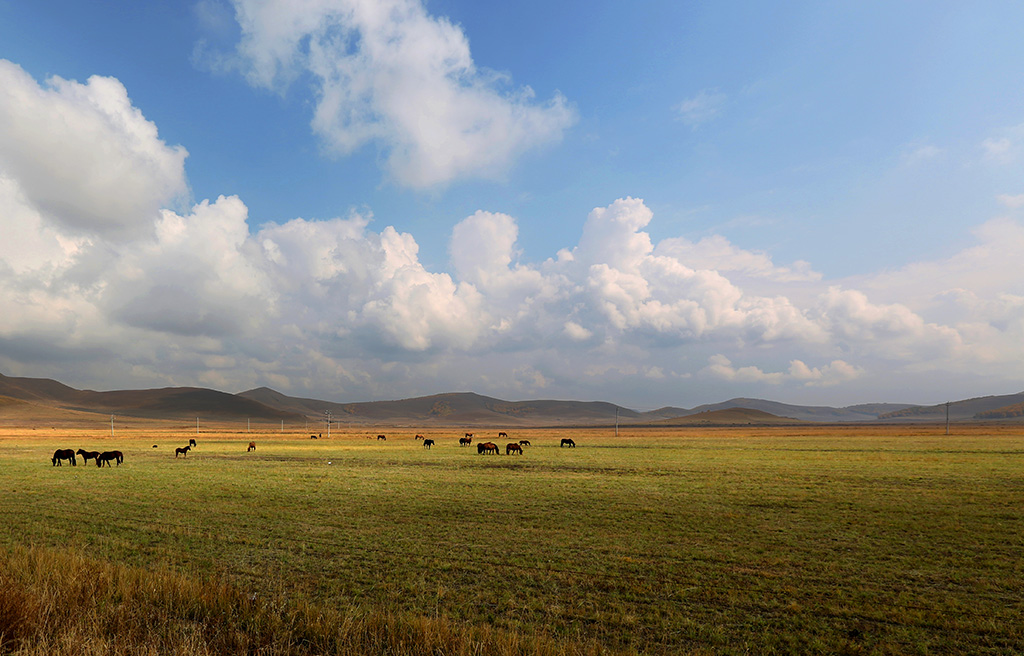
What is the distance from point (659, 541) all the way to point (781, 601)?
15.0 ft

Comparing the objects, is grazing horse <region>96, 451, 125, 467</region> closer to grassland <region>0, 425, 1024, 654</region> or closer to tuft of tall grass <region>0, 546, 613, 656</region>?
grassland <region>0, 425, 1024, 654</region>

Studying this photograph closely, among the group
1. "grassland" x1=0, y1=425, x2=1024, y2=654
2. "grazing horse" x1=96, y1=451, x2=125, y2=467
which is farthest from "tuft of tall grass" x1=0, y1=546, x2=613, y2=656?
"grazing horse" x1=96, y1=451, x2=125, y2=467

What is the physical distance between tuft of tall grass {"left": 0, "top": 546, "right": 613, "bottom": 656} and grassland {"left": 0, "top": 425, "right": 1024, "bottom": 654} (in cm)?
11

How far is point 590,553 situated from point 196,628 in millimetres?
8510

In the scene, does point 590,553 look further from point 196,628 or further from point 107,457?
point 107,457

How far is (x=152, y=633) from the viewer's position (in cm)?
634

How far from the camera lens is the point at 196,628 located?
6.49 m

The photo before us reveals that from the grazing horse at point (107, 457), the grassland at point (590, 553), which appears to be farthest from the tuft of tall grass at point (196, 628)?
the grazing horse at point (107, 457)

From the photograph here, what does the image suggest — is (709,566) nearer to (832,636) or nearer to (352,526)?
(832,636)

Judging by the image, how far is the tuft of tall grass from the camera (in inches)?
236

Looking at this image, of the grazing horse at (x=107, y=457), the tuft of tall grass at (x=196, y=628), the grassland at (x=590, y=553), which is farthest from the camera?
the grazing horse at (x=107, y=457)

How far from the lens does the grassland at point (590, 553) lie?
8070 mm

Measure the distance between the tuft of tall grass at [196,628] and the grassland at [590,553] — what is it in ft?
0.37

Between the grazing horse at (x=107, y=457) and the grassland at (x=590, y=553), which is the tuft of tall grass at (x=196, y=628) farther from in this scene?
the grazing horse at (x=107, y=457)
